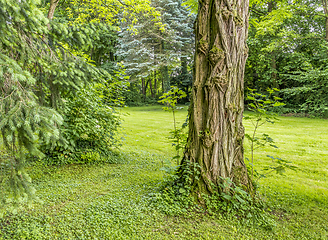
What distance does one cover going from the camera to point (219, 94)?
2.53 metres

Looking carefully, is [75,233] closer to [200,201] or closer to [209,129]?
[200,201]

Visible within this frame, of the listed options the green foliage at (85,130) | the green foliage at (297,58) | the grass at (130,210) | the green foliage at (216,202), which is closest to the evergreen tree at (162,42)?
the green foliage at (297,58)

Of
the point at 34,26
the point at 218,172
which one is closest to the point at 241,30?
the point at 218,172

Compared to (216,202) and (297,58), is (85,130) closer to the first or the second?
(216,202)

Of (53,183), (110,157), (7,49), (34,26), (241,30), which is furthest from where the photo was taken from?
(110,157)

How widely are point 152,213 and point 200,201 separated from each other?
0.64 metres

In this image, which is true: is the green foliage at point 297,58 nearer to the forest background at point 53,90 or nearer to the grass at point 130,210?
the forest background at point 53,90

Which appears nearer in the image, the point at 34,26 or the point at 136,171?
the point at 34,26

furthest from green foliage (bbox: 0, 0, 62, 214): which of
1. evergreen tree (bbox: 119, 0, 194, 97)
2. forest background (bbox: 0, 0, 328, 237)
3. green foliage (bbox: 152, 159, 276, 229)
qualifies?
evergreen tree (bbox: 119, 0, 194, 97)

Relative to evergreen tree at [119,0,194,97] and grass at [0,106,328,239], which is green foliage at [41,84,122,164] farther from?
evergreen tree at [119,0,194,97]

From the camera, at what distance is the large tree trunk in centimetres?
253

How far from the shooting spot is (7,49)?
2426 millimetres

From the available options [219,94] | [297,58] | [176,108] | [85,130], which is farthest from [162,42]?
[219,94]

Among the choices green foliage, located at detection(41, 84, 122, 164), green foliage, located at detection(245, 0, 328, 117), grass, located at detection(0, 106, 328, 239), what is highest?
green foliage, located at detection(245, 0, 328, 117)
